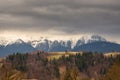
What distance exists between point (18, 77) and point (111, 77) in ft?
49.7

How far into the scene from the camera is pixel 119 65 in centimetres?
7112

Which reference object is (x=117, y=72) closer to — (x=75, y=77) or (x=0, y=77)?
(x=75, y=77)

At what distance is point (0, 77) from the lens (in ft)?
235

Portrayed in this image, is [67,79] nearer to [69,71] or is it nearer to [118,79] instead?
[69,71]

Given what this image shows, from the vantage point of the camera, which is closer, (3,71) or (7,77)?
(7,77)

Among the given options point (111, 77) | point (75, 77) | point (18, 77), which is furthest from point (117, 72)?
point (18, 77)

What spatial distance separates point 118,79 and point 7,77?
56.5 ft

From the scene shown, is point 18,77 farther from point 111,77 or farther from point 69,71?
point 111,77

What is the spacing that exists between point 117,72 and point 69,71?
7.72 m

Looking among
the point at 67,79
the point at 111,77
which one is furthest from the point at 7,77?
the point at 111,77

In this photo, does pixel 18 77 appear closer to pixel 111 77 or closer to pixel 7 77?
pixel 7 77

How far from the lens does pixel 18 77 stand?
71312mm

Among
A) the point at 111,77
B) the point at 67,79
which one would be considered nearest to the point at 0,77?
the point at 67,79

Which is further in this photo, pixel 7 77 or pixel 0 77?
pixel 0 77
